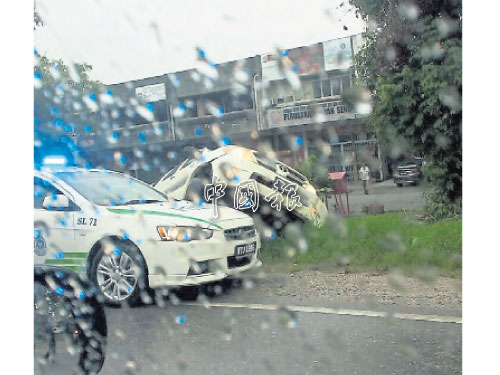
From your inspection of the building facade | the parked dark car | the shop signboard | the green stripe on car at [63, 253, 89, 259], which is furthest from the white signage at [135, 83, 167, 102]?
the parked dark car

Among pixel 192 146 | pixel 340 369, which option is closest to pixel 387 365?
pixel 340 369

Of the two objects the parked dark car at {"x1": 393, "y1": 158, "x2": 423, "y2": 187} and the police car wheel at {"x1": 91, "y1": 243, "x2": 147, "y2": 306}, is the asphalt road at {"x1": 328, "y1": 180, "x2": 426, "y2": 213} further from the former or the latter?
the police car wheel at {"x1": 91, "y1": 243, "x2": 147, "y2": 306}

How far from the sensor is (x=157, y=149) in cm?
205

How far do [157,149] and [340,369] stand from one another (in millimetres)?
1032

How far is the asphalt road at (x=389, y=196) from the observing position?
1808 millimetres

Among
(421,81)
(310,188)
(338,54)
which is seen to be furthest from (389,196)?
(338,54)

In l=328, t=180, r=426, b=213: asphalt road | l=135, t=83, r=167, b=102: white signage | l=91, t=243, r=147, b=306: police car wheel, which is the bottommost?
l=91, t=243, r=147, b=306: police car wheel

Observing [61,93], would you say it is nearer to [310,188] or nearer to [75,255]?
[75,255]

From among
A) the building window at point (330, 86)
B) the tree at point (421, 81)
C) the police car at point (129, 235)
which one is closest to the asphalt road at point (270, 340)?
the police car at point (129, 235)

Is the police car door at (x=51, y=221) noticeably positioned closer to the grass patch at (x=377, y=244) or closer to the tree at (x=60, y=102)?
the tree at (x=60, y=102)

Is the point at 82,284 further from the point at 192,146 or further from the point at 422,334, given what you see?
the point at 422,334

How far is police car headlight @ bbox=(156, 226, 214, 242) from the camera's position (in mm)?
2114

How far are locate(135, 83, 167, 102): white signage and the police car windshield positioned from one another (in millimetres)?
318

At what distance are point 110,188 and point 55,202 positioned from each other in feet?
0.93
